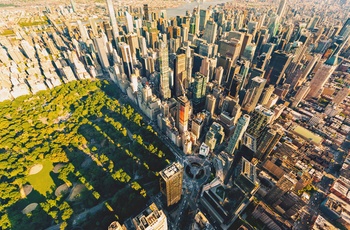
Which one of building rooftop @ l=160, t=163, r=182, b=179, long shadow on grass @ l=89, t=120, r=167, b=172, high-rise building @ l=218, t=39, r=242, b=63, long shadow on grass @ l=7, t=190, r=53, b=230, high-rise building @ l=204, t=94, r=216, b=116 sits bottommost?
long shadow on grass @ l=7, t=190, r=53, b=230

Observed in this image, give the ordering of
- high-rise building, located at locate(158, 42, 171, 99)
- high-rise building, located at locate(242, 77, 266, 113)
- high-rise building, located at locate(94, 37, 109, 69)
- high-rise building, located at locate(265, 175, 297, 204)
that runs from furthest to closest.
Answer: high-rise building, located at locate(94, 37, 109, 69)
high-rise building, located at locate(158, 42, 171, 99)
high-rise building, located at locate(242, 77, 266, 113)
high-rise building, located at locate(265, 175, 297, 204)

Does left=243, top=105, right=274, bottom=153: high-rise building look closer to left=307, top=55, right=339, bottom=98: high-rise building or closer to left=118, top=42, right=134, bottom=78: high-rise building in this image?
left=307, top=55, right=339, bottom=98: high-rise building

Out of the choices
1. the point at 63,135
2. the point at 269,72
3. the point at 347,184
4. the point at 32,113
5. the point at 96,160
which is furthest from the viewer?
the point at 269,72

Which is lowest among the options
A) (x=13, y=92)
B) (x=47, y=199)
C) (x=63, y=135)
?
(x=47, y=199)

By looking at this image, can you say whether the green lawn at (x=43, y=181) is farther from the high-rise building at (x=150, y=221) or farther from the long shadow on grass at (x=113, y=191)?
the high-rise building at (x=150, y=221)

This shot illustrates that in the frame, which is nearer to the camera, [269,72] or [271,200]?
[271,200]

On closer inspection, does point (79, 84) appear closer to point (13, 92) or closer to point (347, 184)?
point (13, 92)

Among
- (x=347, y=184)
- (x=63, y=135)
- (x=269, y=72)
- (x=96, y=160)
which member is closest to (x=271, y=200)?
(x=347, y=184)


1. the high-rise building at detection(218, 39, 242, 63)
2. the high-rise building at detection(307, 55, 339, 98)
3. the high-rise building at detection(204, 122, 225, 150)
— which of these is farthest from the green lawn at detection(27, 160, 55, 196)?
the high-rise building at detection(307, 55, 339, 98)
